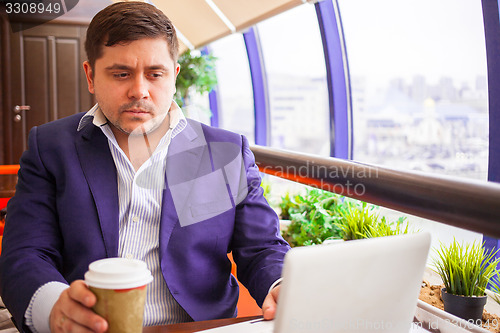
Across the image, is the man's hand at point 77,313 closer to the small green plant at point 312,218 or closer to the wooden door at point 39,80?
the small green plant at point 312,218

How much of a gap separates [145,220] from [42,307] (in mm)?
392

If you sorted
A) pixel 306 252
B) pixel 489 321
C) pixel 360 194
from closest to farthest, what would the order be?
pixel 306 252
pixel 360 194
pixel 489 321

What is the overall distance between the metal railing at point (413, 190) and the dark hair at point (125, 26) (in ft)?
2.20

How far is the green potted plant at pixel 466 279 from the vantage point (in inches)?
66.9

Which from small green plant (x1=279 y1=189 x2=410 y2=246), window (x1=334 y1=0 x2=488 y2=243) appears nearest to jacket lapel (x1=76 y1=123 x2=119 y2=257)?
small green plant (x1=279 y1=189 x2=410 y2=246)

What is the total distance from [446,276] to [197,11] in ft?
17.3

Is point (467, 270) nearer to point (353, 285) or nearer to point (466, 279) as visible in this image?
point (466, 279)

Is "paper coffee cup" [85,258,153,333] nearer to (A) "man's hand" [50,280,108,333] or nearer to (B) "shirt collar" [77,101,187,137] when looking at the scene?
(A) "man's hand" [50,280,108,333]

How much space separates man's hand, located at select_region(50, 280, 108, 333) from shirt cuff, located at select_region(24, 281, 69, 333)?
8cm

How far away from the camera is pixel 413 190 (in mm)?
1183

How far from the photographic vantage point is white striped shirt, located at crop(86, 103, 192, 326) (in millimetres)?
1296

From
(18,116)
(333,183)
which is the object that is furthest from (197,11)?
(333,183)

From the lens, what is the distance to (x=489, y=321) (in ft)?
5.69

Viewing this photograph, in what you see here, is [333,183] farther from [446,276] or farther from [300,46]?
[300,46]
